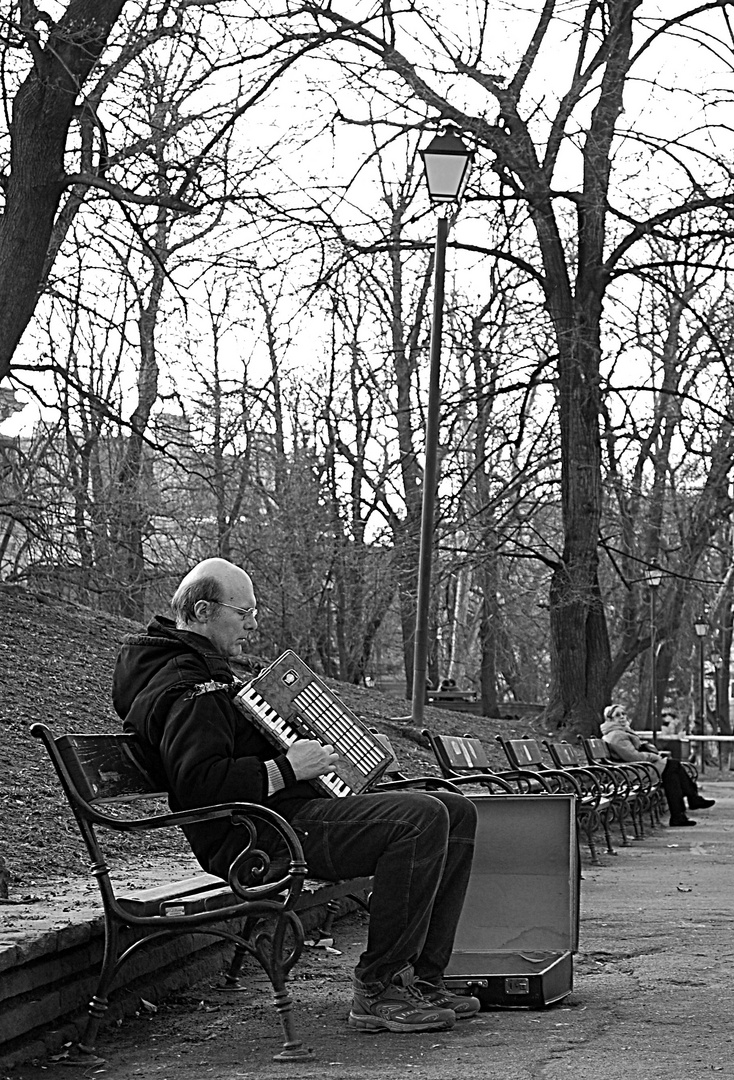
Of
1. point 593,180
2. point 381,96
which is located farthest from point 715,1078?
point 593,180

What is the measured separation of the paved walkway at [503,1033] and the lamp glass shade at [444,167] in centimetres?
822

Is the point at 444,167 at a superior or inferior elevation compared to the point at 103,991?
superior

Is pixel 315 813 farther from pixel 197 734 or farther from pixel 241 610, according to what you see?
pixel 241 610

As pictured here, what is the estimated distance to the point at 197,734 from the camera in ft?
16.3

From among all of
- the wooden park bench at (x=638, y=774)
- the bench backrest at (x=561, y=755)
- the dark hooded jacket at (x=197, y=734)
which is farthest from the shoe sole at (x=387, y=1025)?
the wooden park bench at (x=638, y=774)

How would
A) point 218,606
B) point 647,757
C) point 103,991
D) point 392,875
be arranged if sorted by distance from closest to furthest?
1. point 103,991
2. point 392,875
3. point 218,606
4. point 647,757

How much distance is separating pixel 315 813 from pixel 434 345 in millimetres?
10303

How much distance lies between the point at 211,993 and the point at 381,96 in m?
14.6

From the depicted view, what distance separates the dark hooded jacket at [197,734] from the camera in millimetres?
4941

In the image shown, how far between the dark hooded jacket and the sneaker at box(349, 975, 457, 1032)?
64cm

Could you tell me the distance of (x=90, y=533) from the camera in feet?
46.8

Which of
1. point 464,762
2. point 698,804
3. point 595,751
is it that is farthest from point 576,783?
point 698,804

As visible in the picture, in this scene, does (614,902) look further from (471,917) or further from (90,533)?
(90,533)

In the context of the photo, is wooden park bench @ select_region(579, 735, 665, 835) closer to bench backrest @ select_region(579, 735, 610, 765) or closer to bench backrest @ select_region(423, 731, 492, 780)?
bench backrest @ select_region(579, 735, 610, 765)
